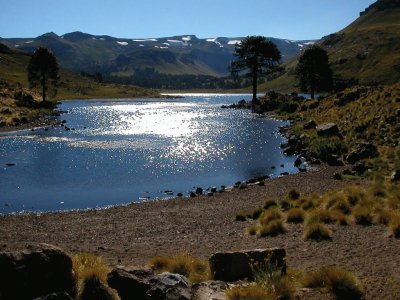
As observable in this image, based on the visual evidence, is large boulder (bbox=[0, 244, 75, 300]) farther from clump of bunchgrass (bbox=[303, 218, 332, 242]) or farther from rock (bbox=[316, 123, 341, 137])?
rock (bbox=[316, 123, 341, 137])

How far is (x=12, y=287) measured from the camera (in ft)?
35.8

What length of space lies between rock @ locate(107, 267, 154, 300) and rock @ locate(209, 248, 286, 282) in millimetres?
2897

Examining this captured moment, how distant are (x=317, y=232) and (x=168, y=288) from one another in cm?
1064

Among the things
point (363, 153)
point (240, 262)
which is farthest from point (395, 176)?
point (240, 262)

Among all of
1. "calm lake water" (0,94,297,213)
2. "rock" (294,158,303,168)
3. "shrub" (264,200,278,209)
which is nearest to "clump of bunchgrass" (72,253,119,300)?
"shrub" (264,200,278,209)

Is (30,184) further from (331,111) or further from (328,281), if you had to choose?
(331,111)

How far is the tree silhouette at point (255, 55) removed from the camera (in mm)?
126000

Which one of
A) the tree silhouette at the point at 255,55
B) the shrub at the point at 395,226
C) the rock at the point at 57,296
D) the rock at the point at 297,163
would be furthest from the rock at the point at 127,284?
the tree silhouette at the point at 255,55

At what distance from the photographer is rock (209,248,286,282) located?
47.1ft

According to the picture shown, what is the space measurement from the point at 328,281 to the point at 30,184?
3433 centimetres

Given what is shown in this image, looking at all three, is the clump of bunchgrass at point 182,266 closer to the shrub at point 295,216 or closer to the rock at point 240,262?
the rock at point 240,262

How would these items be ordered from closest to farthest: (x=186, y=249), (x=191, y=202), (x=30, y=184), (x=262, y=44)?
(x=186, y=249) < (x=191, y=202) < (x=30, y=184) < (x=262, y=44)

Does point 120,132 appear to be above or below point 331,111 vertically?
below

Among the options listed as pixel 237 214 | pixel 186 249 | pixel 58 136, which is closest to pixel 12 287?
pixel 186 249
